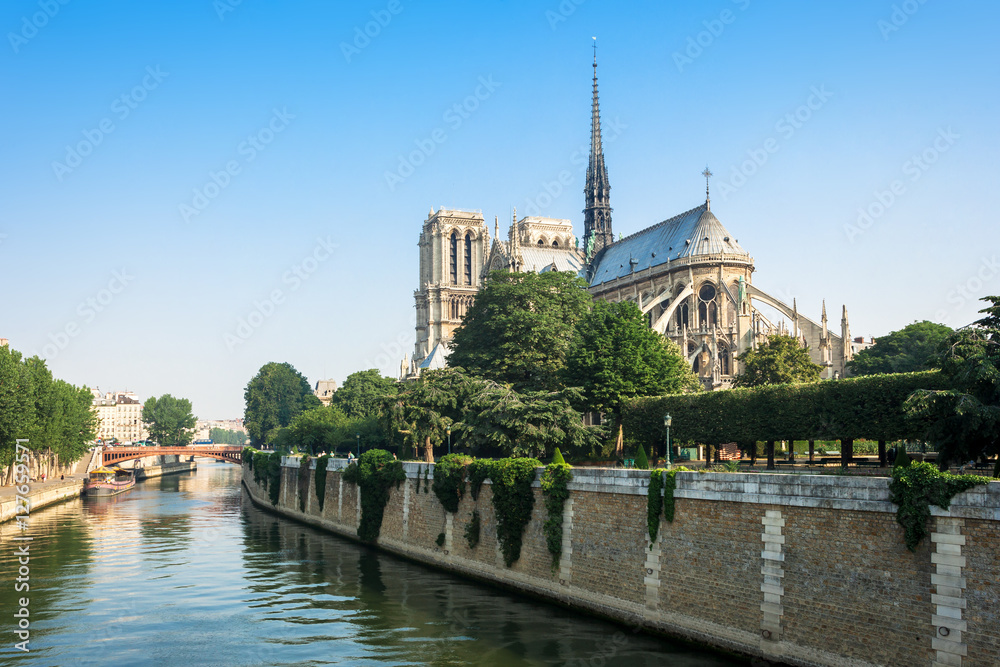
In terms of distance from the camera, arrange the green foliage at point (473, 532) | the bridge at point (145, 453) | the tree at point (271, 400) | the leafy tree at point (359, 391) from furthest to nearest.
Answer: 1. the tree at point (271, 400)
2. the bridge at point (145, 453)
3. the leafy tree at point (359, 391)
4. the green foliage at point (473, 532)

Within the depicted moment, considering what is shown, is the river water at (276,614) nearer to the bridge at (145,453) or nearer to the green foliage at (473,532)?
the green foliage at (473,532)

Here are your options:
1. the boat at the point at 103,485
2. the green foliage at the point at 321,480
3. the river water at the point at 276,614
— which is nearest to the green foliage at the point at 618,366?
the river water at the point at 276,614

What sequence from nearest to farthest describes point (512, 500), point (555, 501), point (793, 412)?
1. point (555, 501)
2. point (512, 500)
3. point (793, 412)

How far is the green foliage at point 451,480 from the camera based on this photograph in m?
34.7

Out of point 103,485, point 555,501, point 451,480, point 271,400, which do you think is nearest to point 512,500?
point 555,501

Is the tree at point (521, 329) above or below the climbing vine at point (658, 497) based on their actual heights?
above

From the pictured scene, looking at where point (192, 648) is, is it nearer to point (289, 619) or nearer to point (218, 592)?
point (289, 619)

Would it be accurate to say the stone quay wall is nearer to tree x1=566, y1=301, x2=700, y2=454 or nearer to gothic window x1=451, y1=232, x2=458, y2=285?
tree x1=566, y1=301, x2=700, y2=454

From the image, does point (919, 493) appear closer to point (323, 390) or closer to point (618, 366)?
point (618, 366)

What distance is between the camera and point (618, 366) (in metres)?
46.2

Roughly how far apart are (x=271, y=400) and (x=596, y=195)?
207ft

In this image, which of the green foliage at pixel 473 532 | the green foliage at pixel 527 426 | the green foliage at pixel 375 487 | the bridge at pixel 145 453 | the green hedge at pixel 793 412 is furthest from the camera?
the bridge at pixel 145 453

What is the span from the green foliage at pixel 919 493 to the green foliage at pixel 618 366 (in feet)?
87.4

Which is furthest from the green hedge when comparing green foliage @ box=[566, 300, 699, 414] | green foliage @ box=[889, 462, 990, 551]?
green foliage @ box=[889, 462, 990, 551]
